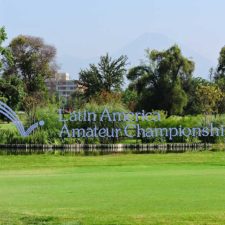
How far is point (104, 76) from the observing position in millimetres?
60750

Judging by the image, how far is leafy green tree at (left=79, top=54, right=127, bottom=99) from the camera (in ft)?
196

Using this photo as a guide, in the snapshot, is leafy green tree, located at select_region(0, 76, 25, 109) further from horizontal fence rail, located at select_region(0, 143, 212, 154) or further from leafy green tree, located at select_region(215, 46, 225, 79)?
leafy green tree, located at select_region(215, 46, 225, 79)

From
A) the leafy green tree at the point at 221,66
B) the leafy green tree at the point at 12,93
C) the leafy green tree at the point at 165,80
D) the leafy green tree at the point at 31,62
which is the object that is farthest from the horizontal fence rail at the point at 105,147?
the leafy green tree at the point at 31,62

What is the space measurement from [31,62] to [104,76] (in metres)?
15.4

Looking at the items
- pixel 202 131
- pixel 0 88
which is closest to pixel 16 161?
pixel 202 131

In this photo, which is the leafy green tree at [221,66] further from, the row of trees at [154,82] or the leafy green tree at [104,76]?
the leafy green tree at [104,76]

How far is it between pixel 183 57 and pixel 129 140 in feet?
83.0

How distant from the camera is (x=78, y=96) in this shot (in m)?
61.5

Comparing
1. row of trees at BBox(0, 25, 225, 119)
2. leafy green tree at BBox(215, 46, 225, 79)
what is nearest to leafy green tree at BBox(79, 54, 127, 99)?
row of trees at BBox(0, 25, 225, 119)

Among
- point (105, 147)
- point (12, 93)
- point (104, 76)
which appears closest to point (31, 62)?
point (104, 76)

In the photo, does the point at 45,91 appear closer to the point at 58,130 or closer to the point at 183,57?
the point at 183,57

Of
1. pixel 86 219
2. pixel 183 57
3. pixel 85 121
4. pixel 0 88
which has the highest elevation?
pixel 183 57

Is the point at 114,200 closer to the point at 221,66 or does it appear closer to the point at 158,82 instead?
the point at 158,82

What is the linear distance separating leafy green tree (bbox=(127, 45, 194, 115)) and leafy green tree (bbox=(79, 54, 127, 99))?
3.59 meters
